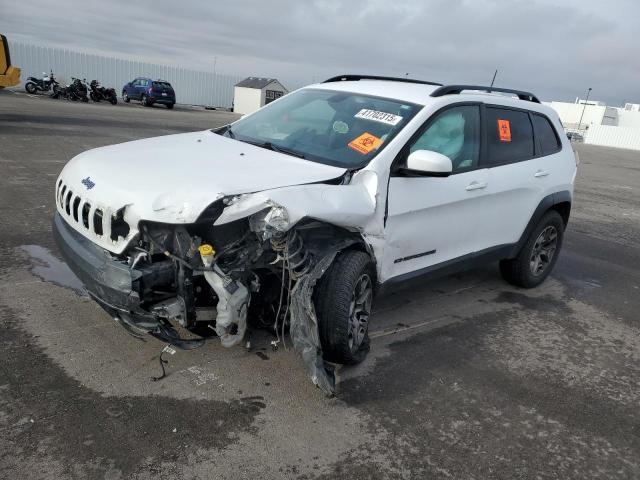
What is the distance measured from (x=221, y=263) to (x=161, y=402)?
86 centimetres

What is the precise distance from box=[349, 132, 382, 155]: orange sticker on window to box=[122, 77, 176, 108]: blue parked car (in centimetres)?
3016

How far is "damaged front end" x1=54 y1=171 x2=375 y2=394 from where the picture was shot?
293cm

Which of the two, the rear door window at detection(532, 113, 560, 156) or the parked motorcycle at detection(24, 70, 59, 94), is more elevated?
the rear door window at detection(532, 113, 560, 156)

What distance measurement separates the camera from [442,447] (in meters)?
2.98

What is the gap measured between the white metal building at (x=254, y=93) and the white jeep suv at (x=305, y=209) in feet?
118

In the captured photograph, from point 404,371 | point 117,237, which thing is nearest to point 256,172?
point 117,237

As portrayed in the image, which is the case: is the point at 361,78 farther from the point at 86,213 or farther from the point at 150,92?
the point at 150,92

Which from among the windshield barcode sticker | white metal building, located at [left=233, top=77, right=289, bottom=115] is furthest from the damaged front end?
white metal building, located at [left=233, top=77, right=289, bottom=115]

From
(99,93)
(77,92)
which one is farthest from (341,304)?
(99,93)

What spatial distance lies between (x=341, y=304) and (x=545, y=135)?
328 centimetres

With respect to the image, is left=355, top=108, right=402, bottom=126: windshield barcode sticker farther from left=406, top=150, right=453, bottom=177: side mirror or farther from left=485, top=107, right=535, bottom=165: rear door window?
left=485, top=107, right=535, bottom=165: rear door window

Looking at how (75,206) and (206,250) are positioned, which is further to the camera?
(75,206)

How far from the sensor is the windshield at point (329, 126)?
3.84 metres

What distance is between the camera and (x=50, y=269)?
485 cm
